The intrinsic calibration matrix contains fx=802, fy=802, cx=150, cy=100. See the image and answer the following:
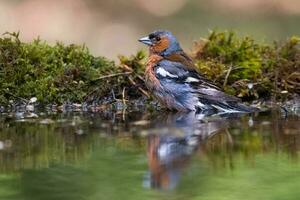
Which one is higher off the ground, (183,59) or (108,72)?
(183,59)

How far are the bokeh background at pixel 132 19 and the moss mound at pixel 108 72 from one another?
563 cm

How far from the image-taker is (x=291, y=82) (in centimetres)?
924

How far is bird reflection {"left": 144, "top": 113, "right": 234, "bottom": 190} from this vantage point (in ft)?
17.5

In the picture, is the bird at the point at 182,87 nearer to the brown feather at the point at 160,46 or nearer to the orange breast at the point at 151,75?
the orange breast at the point at 151,75

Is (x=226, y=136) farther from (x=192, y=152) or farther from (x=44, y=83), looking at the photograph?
(x=44, y=83)

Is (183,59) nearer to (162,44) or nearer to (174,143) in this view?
(162,44)

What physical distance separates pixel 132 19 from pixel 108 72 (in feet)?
24.5

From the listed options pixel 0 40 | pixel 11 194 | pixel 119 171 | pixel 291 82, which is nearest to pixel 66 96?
pixel 0 40

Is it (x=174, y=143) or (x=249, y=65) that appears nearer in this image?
(x=174, y=143)

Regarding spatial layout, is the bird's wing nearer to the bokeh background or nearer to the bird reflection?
the bird reflection

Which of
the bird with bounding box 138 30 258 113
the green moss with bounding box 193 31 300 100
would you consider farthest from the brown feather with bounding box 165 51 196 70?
the green moss with bounding box 193 31 300 100

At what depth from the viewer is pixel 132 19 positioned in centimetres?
1656

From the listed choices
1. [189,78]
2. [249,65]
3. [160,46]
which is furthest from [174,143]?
[249,65]

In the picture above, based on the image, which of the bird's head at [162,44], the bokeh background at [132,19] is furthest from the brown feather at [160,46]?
the bokeh background at [132,19]
